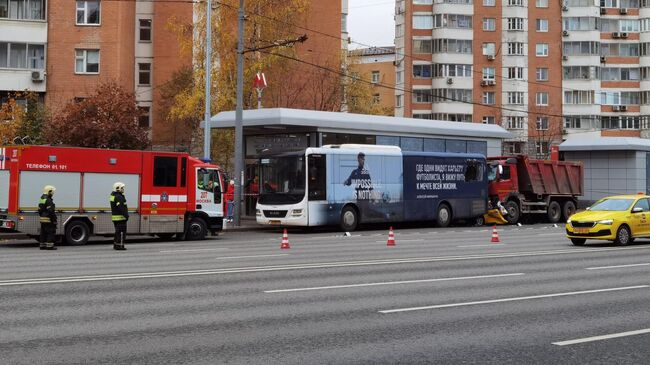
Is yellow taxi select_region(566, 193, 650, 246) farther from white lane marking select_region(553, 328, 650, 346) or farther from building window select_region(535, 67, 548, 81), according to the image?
building window select_region(535, 67, 548, 81)

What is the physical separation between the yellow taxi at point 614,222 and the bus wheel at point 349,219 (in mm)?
9810

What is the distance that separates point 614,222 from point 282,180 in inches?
492

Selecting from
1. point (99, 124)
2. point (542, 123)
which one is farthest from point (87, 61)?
point (542, 123)

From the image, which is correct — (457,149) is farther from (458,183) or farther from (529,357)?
(529,357)

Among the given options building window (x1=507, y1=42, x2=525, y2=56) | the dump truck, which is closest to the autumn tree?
the dump truck

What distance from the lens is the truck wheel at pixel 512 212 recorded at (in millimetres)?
36781

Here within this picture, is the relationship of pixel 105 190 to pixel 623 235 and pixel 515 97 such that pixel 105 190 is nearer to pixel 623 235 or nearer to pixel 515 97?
pixel 623 235

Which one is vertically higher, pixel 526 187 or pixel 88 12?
pixel 88 12

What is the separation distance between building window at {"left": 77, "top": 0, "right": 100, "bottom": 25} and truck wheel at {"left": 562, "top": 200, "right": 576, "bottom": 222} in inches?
1123

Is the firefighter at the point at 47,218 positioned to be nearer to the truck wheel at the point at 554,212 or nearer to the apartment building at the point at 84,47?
the apartment building at the point at 84,47

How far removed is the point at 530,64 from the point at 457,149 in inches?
1685

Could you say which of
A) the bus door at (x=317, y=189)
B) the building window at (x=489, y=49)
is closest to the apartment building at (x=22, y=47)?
the bus door at (x=317, y=189)

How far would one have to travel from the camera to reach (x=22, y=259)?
696 inches

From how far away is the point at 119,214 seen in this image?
20.1m
